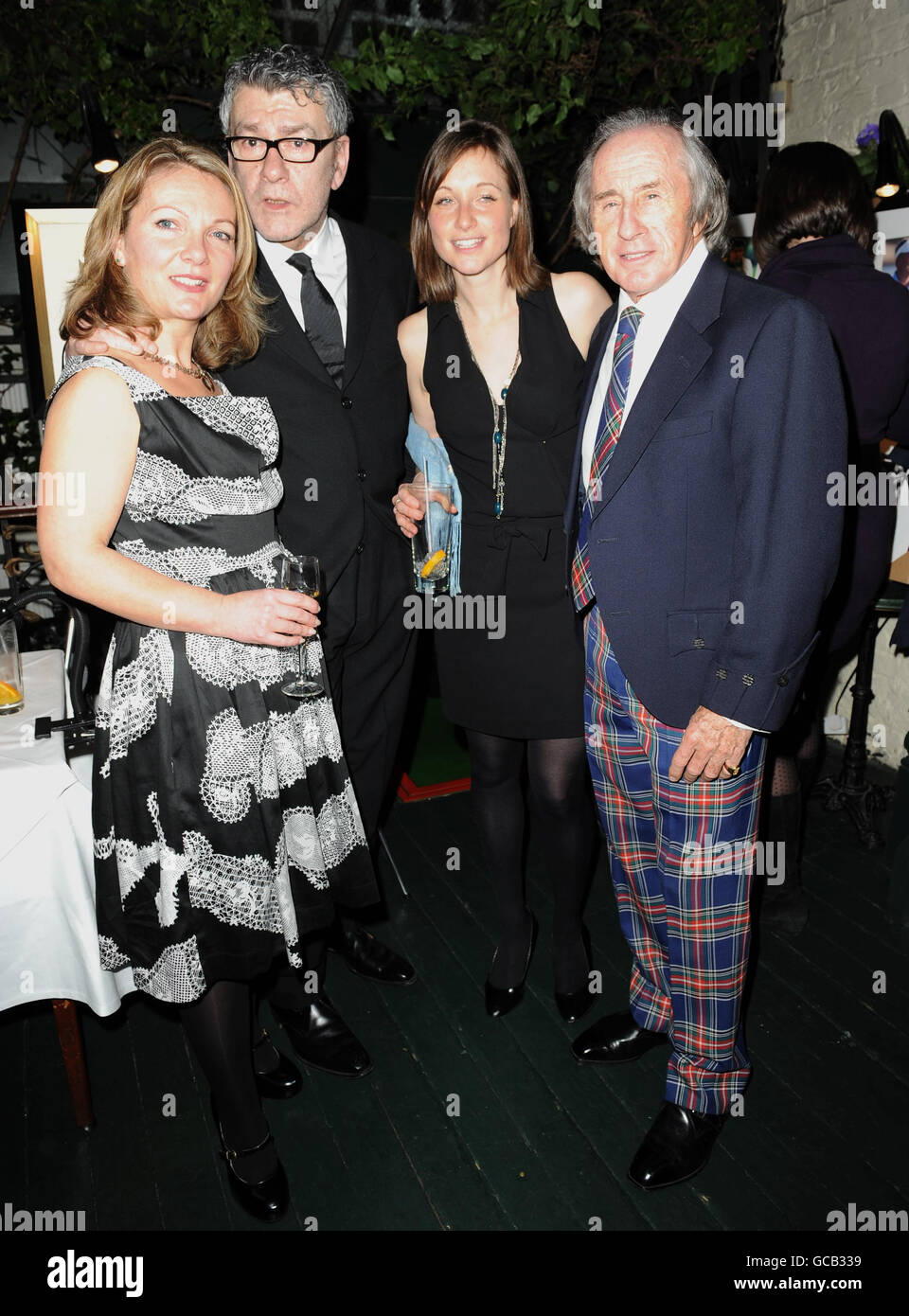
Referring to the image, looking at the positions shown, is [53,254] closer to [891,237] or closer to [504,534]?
[504,534]

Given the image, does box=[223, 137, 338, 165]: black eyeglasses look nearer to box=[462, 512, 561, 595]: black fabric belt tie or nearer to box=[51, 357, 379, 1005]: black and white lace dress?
box=[51, 357, 379, 1005]: black and white lace dress

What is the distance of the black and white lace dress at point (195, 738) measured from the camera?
5.21 ft

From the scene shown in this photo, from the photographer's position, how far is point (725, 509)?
1.60m

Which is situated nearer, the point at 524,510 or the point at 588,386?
the point at 588,386

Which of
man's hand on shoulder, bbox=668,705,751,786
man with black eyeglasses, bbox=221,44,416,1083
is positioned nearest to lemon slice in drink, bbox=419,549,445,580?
man with black eyeglasses, bbox=221,44,416,1083

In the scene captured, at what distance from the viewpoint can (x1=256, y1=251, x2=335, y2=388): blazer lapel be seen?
2.02 metres

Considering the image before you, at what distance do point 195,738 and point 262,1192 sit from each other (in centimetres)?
97

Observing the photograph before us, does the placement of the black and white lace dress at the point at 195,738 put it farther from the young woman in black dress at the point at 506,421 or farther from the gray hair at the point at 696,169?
the gray hair at the point at 696,169

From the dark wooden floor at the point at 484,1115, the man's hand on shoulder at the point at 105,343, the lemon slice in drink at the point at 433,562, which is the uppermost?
the man's hand on shoulder at the point at 105,343

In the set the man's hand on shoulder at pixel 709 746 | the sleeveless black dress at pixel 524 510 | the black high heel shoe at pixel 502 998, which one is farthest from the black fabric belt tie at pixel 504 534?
the black high heel shoe at pixel 502 998

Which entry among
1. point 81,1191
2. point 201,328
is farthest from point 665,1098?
point 201,328

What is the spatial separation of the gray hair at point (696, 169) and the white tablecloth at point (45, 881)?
5.13ft

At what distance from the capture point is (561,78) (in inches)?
153

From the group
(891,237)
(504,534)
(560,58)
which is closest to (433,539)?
(504,534)
